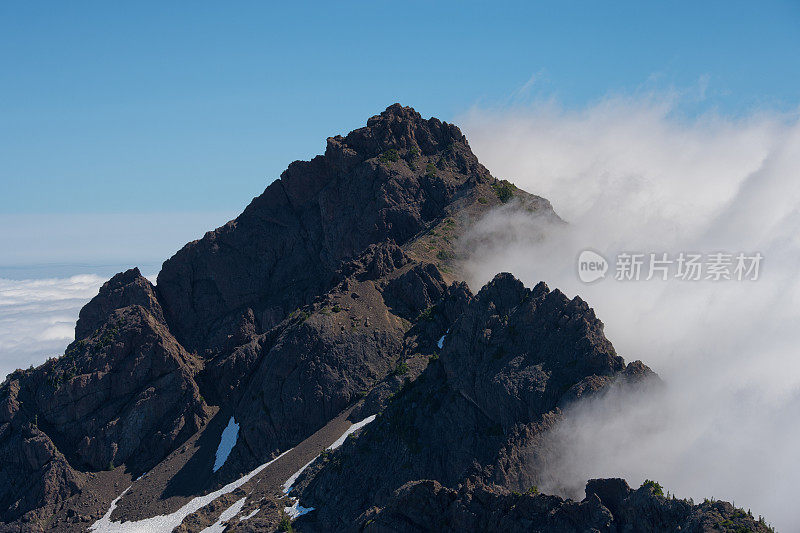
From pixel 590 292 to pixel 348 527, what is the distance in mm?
77281

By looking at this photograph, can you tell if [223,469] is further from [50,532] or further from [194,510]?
[50,532]

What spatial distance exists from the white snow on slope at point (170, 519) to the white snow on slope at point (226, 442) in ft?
25.2

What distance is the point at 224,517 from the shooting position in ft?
543

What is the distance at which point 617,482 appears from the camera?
120500 millimetres

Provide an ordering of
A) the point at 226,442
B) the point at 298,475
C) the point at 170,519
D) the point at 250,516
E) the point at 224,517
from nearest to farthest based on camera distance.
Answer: the point at 250,516
the point at 224,517
the point at 298,475
the point at 170,519
the point at 226,442

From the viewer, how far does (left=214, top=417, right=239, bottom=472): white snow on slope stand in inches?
7279

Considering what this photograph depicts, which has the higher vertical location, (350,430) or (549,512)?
(350,430)

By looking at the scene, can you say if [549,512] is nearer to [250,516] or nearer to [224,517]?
[250,516]

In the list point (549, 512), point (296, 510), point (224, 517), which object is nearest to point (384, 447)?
point (296, 510)

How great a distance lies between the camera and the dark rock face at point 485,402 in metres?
145

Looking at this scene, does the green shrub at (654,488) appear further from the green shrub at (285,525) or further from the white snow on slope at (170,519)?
the white snow on slope at (170,519)

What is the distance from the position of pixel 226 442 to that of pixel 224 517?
26402mm

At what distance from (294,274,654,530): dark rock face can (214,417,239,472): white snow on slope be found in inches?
1034

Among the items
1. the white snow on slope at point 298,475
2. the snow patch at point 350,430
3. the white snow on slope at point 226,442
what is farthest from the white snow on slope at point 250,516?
the white snow on slope at point 226,442
